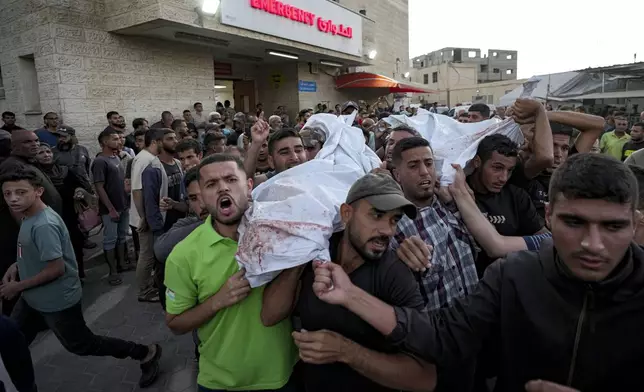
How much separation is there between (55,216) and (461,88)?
45.3 meters

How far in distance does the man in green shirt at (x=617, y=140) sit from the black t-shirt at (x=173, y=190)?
7.29 m

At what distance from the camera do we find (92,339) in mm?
2645

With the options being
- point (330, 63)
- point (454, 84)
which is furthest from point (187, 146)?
point (454, 84)

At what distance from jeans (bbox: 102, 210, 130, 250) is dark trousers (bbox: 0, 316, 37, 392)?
303 cm

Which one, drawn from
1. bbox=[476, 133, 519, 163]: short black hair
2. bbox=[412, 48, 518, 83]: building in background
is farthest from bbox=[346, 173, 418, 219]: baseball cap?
bbox=[412, 48, 518, 83]: building in background

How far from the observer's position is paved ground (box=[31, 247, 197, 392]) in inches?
116

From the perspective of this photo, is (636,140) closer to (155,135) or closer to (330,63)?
(155,135)

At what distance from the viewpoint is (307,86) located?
542 inches

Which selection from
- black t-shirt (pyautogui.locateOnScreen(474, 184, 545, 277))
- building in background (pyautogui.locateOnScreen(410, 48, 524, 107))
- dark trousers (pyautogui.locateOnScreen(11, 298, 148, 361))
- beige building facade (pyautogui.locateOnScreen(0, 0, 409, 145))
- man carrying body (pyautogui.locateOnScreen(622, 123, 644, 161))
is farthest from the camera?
building in background (pyautogui.locateOnScreen(410, 48, 524, 107))

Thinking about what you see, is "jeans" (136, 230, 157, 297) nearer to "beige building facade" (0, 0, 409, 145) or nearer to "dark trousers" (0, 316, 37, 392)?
"dark trousers" (0, 316, 37, 392)

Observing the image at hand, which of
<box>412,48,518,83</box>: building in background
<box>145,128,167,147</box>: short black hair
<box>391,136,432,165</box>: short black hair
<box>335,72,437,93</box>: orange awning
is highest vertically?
<box>412,48,518,83</box>: building in background

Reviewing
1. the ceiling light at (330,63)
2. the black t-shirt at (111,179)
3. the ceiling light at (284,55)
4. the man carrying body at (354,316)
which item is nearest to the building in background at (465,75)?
the ceiling light at (330,63)

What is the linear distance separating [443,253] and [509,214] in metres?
0.60

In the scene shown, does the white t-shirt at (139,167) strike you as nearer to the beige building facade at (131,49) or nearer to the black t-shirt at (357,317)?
the black t-shirt at (357,317)
